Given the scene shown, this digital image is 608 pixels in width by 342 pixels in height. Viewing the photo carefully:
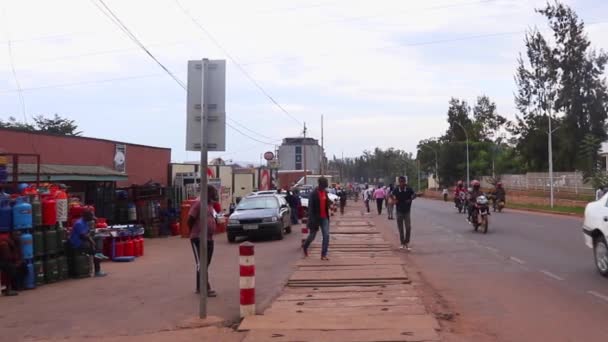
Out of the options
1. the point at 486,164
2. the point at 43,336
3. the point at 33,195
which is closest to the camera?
the point at 43,336

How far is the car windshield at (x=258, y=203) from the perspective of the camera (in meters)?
22.2

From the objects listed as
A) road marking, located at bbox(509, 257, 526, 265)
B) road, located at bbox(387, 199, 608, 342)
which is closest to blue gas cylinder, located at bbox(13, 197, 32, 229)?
road, located at bbox(387, 199, 608, 342)

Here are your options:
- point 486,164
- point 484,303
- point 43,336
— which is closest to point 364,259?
point 484,303

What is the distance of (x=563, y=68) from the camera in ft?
208

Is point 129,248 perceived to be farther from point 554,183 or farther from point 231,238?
point 554,183

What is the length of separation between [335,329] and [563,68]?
62.1 metres

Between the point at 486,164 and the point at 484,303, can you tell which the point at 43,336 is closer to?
the point at 484,303

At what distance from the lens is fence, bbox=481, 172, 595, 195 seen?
49.8m

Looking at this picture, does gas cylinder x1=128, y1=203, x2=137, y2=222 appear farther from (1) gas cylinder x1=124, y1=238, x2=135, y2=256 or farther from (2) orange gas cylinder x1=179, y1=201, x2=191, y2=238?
(1) gas cylinder x1=124, y1=238, x2=135, y2=256

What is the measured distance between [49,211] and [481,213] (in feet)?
44.9

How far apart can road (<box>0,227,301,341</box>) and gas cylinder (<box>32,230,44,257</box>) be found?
2.01 feet

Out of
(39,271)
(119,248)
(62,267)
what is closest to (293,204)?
(119,248)

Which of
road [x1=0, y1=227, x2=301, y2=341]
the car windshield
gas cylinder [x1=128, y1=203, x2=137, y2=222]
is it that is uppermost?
the car windshield

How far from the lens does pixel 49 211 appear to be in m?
12.3
